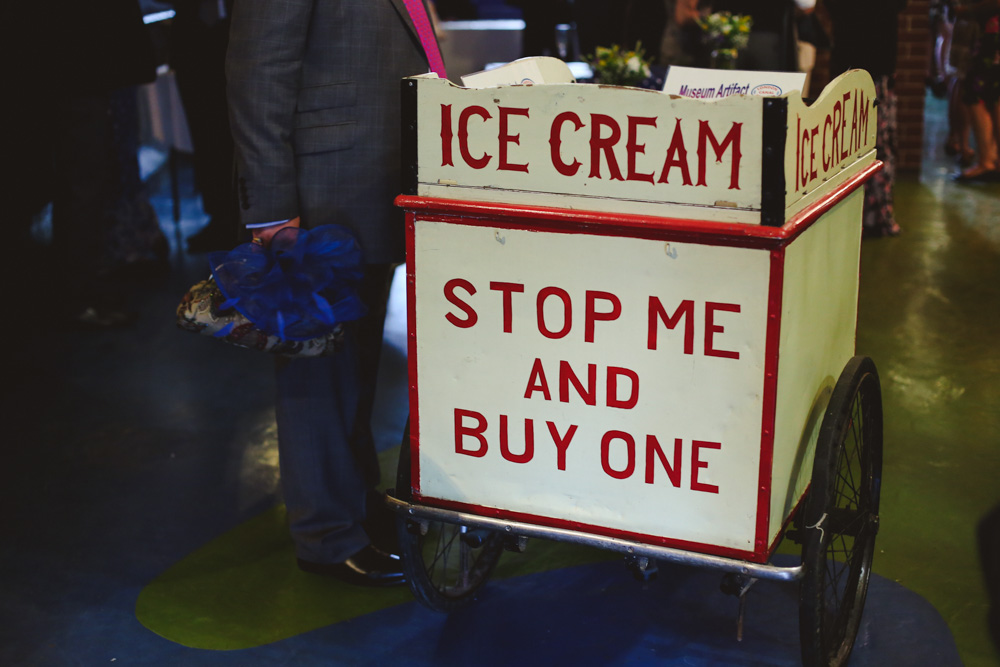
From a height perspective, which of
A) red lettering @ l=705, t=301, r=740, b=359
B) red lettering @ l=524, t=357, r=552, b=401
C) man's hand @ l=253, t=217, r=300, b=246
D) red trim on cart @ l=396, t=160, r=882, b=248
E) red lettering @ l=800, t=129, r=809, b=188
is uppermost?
red lettering @ l=800, t=129, r=809, b=188

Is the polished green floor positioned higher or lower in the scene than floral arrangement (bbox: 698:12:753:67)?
lower

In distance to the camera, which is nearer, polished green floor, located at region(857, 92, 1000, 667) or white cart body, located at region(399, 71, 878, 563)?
white cart body, located at region(399, 71, 878, 563)

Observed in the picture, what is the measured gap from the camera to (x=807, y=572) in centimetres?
170

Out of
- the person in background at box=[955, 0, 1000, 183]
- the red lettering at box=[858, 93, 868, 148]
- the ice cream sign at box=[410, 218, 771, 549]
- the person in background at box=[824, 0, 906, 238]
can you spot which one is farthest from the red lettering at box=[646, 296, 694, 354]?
the person in background at box=[955, 0, 1000, 183]

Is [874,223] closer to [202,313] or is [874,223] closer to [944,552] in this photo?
Answer: [944,552]

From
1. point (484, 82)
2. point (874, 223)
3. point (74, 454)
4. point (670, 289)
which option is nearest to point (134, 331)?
point (74, 454)

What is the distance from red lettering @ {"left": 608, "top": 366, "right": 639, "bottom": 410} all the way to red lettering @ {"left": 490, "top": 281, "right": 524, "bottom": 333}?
0.61 feet

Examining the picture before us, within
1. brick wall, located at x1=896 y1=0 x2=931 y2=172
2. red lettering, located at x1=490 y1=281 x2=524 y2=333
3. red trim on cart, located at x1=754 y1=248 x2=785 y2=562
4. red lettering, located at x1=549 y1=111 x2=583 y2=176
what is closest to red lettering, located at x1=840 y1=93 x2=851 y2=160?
red trim on cart, located at x1=754 y1=248 x2=785 y2=562

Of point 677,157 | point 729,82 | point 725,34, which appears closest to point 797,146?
point 677,157

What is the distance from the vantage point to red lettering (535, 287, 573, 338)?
1.72 meters

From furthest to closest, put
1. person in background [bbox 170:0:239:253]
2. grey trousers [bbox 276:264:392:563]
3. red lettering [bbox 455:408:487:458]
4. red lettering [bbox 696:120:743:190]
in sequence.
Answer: person in background [bbox 170:0:239:253], grey trousers [bbox 276:264:392:563], red lettering [bbox 455:408:487:458], red lettering [bbox 696:120:743:190]

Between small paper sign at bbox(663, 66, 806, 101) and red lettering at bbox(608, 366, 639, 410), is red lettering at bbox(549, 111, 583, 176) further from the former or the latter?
small paper sign at bbox(663, 66, 806, 101)

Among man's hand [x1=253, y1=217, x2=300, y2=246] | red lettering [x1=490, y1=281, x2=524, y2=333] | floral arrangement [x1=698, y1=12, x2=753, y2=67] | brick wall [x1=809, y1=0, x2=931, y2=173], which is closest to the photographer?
red lettering [x1=490, y1=281, x2=524, y2=333]

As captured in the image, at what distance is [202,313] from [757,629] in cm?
129
